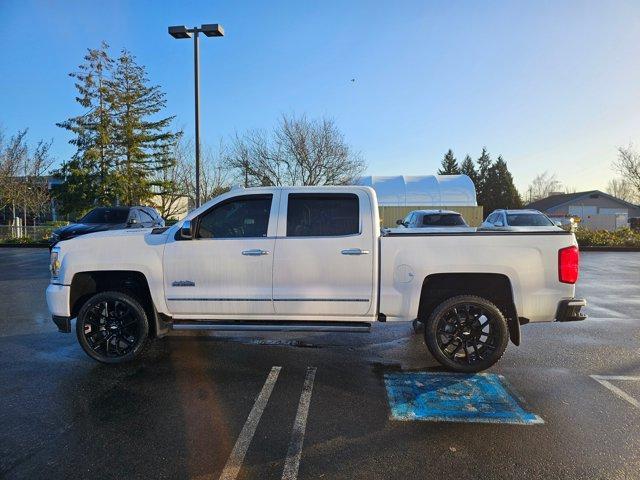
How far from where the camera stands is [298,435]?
3.53 meters

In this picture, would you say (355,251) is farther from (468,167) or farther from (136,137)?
(468,167)

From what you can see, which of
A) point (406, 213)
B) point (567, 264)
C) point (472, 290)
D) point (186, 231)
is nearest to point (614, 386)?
point (567, 264)

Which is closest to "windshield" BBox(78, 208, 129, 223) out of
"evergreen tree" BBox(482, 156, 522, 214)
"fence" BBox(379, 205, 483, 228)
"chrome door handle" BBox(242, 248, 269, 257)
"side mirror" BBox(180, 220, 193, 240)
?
"side mirror" BBox(180, 220, 193, 240)

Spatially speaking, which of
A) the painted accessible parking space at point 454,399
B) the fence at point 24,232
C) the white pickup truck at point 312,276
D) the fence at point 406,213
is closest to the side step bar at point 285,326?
the white pickup truck at point 312,276

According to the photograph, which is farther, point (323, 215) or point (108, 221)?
point (108, 221)

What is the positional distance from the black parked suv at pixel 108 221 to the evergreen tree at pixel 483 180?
52788 millimetres

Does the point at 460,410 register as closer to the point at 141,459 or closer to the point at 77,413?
the point at 141,459

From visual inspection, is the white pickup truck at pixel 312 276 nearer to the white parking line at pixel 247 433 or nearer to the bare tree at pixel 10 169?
the white parking line at pixel 247 433

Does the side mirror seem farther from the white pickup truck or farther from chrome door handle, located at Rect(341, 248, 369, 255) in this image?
chrome door handle, located at Rect(341, 248, 369, 255)

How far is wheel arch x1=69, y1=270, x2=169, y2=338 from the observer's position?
5.21 metres

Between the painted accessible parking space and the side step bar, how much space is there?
63 cm

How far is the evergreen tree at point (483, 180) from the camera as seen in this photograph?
62.2 metres

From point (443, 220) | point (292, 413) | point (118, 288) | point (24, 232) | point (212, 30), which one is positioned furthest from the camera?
point (24, 232)

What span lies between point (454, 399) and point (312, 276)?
1849 millimetres
